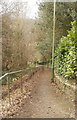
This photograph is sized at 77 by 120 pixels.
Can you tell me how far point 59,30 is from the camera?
20.0 ft

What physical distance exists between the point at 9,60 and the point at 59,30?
305 cm

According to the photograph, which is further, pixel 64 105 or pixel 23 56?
pixel 23 56

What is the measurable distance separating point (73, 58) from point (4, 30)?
420cm

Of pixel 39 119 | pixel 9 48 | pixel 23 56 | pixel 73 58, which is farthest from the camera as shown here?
pixel 23 56

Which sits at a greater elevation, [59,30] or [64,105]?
[59,30]

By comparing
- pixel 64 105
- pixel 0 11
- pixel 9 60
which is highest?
pixel 0 11

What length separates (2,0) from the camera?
5.44m

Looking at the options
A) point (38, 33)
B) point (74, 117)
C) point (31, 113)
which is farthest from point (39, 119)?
point (38, 33)

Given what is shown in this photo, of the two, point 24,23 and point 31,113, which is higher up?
point 24,23

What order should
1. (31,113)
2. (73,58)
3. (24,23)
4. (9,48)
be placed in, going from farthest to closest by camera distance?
(24,23) → (9,48) → (73,58) → (31,113)

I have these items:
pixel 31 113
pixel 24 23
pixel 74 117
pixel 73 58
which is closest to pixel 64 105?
pixel 74 117

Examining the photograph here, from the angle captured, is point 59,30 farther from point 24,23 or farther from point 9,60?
point 9,60

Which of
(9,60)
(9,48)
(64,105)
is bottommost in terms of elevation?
(64,105)

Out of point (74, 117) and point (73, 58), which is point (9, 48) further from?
point (74, 117)
